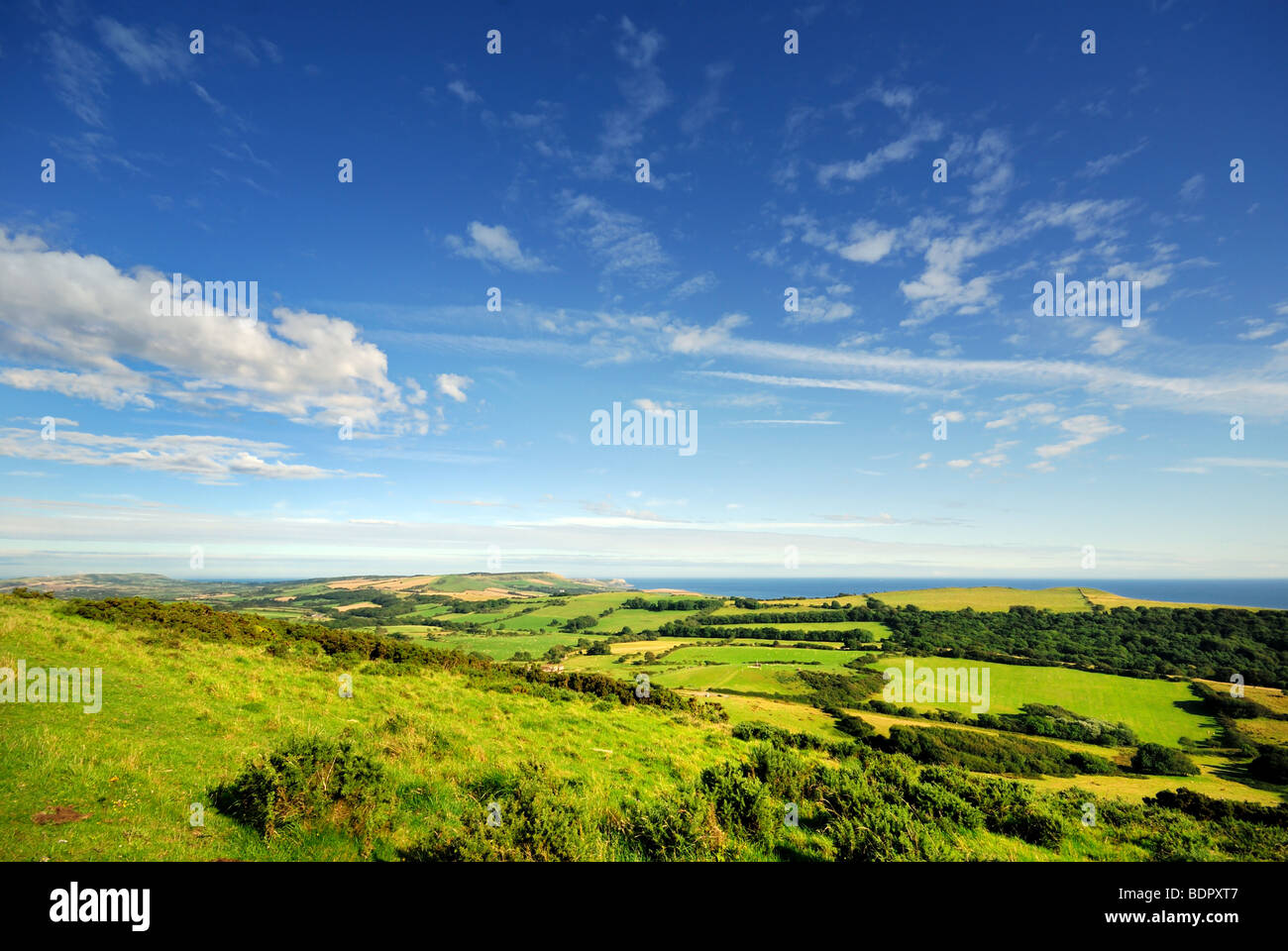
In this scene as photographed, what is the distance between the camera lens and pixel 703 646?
9294 centimetres

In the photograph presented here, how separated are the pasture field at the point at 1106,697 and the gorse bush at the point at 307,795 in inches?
2864

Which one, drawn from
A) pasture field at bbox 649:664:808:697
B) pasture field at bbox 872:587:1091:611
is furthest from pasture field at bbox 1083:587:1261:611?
pasture field at bbox 649:664:808:697

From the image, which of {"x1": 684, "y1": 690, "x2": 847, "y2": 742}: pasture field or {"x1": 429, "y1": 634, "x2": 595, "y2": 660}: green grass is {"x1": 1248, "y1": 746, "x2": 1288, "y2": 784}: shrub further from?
{"x1": 429, "y1": 634, "x2": 595, "y2": 660}: green grass

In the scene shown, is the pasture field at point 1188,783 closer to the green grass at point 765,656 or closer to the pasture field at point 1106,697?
the pasture field at point 1106,697

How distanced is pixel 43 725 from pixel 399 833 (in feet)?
29.8

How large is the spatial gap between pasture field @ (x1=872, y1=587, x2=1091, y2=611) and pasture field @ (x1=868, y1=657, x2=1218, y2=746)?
6250 cm

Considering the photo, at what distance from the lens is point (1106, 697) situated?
6612 cm

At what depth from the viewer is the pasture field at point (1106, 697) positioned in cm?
5641

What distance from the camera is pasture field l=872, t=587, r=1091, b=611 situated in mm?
136500

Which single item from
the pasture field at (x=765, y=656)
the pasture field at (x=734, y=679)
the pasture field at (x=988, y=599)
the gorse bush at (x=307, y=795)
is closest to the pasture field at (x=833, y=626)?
the pasture field at (x=765, y=656)
